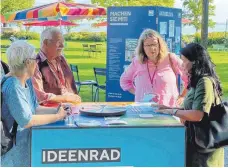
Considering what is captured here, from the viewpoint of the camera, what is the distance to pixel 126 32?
7246 millimetres

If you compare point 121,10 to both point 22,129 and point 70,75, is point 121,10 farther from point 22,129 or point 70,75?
point 22,129

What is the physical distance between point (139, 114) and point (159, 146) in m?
0.41

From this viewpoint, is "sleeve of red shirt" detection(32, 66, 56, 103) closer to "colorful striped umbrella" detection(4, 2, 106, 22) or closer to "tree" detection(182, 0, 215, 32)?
"colorful striped umbrella" detection(4, 2, 106, 22)

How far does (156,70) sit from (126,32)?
2941 mm

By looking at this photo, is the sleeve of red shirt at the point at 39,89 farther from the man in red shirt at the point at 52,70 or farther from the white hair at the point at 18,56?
the white hair at the point at 18,56

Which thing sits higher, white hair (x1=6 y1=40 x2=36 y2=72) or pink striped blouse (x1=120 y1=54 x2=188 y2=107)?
white hair (x1=6 y1=40 x2=36 y2=72)

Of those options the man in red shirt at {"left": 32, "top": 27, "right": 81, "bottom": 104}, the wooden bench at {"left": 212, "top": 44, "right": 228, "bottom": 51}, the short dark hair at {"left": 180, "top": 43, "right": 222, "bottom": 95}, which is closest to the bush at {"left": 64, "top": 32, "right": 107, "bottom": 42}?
the wooden bench at {"left": 212, "top": 44, "right": 228, "bottom": 51}

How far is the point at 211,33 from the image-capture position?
1471 inches

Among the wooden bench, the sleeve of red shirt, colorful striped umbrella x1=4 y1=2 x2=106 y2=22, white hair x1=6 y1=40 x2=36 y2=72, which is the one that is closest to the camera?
white hair x1=6 y1=40 x2=36 y2=72

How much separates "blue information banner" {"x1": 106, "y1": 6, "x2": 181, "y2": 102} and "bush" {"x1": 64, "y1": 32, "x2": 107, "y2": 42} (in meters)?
30.4

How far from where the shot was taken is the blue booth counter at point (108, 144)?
298 centimetres

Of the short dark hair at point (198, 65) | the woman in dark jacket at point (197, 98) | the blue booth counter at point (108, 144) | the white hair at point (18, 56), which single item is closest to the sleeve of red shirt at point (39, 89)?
the blue booth counter at point (108, 144)

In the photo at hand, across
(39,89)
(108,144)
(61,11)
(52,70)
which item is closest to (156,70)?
(52,70)

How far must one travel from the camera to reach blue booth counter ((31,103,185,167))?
2984 mm
